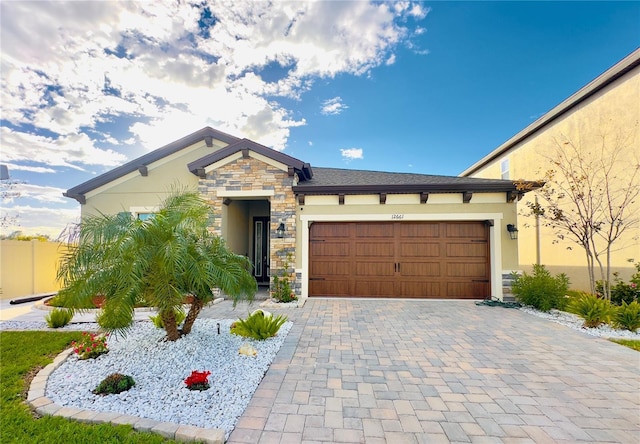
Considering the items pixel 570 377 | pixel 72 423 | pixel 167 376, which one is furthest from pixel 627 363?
pixel 72 423

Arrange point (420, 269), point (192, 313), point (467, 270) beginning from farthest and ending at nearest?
point (420, 269), point (467, 270), point (192, 313)

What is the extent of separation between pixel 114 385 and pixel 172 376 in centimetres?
63

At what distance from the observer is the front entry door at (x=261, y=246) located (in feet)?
41.3

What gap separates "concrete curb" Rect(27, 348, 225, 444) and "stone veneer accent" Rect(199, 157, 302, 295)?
640 cm

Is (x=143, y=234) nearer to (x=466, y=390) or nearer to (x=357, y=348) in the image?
(x=357, y=348)

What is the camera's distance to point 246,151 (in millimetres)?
9531

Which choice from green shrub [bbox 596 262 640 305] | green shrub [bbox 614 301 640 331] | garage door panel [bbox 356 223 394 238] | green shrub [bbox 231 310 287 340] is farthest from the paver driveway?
garage door panel [bbox 356 223 394 238]

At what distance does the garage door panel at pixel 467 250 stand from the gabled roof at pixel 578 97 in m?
6.50

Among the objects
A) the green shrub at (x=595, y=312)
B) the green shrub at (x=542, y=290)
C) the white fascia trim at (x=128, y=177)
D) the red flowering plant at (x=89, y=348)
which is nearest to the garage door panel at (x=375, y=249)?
the green shrub at (x=542, y=290)

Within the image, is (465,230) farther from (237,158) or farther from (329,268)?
(237,158)

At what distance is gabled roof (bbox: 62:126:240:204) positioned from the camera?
10.5 meters

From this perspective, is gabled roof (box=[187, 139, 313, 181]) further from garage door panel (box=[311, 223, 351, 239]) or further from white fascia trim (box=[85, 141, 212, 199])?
garage door panel (box=[311, 223, 351, 239])

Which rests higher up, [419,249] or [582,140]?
[582,140]

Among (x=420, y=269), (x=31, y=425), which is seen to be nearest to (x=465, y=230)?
(x=420, y=269)
